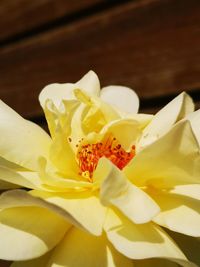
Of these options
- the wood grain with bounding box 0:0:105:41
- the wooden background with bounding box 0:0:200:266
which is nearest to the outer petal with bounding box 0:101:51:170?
the wooden background with bounding box 0:0:200:266

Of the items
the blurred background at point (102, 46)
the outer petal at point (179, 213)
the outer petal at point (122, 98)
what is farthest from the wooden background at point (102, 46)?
the outer petal at point (179, 213)

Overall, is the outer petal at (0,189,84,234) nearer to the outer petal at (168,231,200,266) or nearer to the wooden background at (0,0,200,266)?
the outer petal at (168,231,200,266)

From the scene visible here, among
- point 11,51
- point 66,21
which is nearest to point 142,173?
point 66,21

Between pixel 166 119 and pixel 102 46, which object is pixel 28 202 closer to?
pixel 166 119

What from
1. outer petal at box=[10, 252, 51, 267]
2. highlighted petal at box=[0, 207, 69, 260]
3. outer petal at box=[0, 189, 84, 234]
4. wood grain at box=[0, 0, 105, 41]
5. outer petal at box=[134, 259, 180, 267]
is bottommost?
outer petal at box=[134, 259, 180, 267]

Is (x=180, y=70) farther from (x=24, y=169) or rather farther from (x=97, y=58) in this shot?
(x=24, y=169)

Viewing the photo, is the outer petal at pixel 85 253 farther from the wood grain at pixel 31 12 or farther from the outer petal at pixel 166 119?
the wood grain at pixel 31 12
